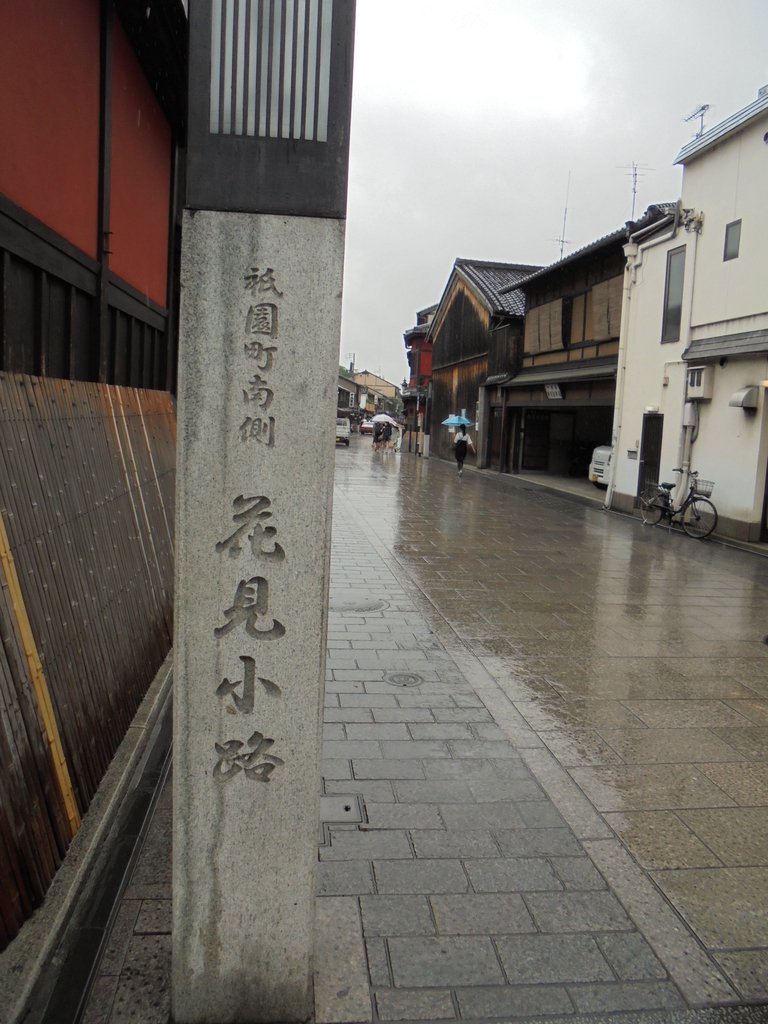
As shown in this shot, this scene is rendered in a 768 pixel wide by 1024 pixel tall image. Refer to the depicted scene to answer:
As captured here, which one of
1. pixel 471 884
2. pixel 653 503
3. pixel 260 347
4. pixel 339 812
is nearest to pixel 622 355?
pixel 653 503

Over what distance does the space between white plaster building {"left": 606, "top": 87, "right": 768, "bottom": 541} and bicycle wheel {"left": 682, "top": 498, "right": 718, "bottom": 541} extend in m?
0.25

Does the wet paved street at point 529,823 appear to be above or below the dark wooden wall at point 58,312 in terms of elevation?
below

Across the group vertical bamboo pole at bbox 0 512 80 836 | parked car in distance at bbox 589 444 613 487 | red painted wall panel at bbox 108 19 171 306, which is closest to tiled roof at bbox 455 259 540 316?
parked car in distance at bbox 589 444 613 487

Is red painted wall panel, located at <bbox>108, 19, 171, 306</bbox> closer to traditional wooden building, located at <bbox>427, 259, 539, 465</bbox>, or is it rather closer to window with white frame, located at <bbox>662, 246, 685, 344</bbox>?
window with white frame, located at <bbox>662, 246, 685, 344</bbox>

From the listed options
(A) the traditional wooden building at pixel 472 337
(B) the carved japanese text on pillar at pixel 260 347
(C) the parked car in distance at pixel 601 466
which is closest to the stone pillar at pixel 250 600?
(B) the carved japanese text on pillar at pixel 260 347

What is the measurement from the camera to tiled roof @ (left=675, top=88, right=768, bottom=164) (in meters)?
14.5

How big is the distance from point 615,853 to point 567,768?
1072mm

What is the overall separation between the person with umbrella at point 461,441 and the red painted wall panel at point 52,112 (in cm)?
2540

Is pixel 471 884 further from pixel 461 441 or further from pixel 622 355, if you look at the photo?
pixel 461 441

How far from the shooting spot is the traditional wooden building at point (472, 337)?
3225 centimetres

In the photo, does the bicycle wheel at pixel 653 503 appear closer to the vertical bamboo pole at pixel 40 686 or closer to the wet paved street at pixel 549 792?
the wet paved street at pixel 549 792

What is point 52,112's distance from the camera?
562 centimetres

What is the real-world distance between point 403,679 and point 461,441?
2525cm

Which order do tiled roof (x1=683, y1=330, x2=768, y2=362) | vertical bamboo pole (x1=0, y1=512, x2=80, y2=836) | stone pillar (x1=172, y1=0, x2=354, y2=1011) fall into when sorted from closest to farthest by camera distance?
stone pillar (x1=172, y1=0, x2=354, y2=1011), vertical bamboo pole (x1=0, y1=512, x2=80, y2=836), tiled roof (x1=683, y1=330, x2=768, y2=362)
